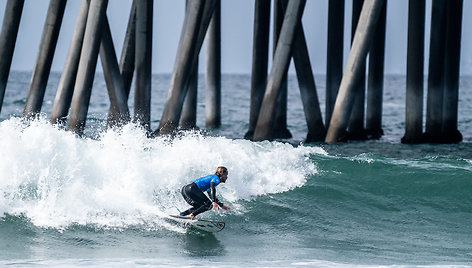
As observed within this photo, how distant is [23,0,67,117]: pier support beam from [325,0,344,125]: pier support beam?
7589mm

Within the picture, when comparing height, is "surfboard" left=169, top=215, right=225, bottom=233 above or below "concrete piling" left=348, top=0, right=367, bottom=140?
below

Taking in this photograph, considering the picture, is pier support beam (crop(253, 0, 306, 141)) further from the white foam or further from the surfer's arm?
the surfer's arm

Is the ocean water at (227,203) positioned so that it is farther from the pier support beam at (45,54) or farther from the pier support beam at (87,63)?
the pier support beam at (45,54)

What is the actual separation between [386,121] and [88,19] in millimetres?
20638

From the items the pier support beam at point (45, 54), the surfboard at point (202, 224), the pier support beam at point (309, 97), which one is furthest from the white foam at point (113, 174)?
the pier support beam at point (309, 97)

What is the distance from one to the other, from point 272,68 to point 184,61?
6.88ft

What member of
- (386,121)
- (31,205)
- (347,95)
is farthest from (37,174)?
(386,121)

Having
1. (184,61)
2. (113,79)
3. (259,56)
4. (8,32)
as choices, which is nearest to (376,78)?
(259,56)

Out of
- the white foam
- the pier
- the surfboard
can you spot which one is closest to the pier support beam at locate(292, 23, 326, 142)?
the pier

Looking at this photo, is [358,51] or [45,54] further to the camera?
[45,54]

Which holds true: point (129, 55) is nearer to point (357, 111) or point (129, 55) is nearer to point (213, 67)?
point (213, 67)

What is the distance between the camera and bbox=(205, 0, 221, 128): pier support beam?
27984mm

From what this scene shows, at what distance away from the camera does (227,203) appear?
13.9 m

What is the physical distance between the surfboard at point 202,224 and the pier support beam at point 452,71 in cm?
1294
